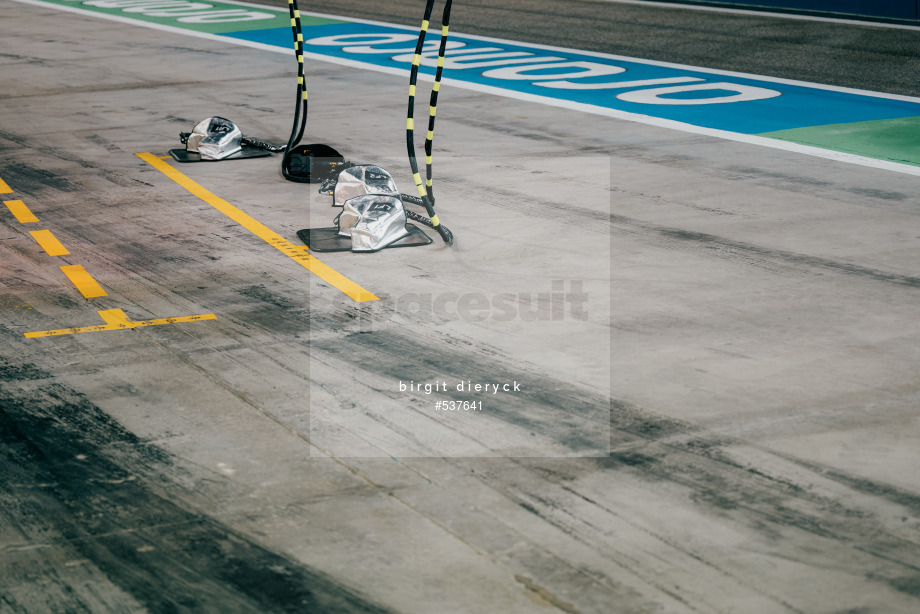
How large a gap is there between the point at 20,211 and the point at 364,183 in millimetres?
2960

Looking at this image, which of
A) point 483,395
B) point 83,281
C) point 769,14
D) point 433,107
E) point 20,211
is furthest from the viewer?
point 769,14

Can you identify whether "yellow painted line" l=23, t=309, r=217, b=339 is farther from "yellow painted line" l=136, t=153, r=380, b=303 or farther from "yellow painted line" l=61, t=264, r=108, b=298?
"yellow painted line" l=136, t=153, r=380, b=303

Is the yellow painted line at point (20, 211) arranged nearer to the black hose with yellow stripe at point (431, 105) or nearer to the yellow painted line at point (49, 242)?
the yellow painted line at point (49, 242)

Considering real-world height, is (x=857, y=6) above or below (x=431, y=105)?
above

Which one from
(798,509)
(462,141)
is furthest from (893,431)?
(462,141)

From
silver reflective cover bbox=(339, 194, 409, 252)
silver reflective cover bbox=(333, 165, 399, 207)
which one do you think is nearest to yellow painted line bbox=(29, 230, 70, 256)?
silver reflective cover bbox=(339, 194, 409, 252)

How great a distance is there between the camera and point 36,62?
663 inches

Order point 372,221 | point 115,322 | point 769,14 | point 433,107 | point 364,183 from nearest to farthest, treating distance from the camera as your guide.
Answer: point 115,322 → point 372,221 → point 433,107 → point 364,183 → point 769,14

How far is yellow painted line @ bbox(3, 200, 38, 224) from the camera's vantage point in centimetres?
870

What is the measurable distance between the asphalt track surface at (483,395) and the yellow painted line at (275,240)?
0.08 meters

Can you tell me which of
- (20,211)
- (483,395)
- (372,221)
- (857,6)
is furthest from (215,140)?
(857,6)

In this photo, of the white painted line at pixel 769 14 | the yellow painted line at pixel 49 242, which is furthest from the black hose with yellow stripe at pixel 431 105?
the white painted line at pixel 769 14

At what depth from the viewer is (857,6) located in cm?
1977

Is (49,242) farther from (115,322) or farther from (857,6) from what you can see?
(857,6)
